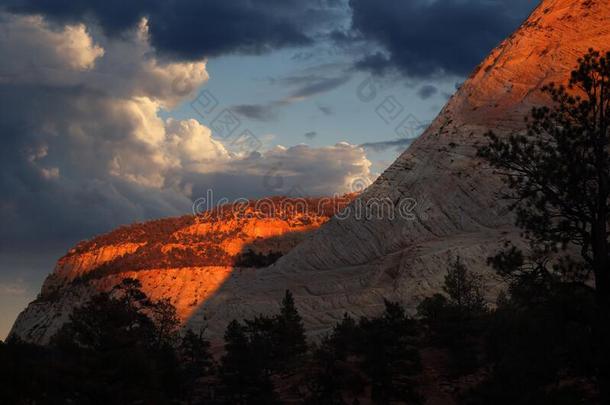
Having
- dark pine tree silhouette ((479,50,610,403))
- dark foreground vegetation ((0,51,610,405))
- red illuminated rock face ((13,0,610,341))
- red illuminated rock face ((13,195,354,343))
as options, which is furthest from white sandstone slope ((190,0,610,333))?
dark pine tree silhouette ((479,50,610,403))

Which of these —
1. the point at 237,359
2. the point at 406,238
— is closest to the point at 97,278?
the point at 406,238

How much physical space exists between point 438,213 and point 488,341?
1391 inches

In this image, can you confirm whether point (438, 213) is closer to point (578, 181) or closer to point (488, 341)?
point (488, 341)

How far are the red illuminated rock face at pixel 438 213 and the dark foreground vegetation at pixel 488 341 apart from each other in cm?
1116

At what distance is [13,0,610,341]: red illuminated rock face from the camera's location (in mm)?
67188

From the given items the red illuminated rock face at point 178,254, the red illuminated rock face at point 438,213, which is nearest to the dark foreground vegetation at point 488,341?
the red illuminated rock face at point 438,213

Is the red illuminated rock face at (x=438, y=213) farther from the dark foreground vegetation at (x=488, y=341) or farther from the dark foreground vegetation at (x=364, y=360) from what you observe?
the dark foreground vegetation at (x=488, y=341)

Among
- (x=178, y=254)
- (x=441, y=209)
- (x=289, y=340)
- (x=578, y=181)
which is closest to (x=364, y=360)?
(x=289, y=340)

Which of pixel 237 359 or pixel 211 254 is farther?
pixel 211 254

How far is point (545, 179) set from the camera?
69.7ft

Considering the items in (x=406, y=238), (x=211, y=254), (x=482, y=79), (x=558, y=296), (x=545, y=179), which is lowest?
(x=558, y=296)

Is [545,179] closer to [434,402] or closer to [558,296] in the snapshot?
[558,296]

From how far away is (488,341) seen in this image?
39031 millimetres

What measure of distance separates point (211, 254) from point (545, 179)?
A: 108400 mm
